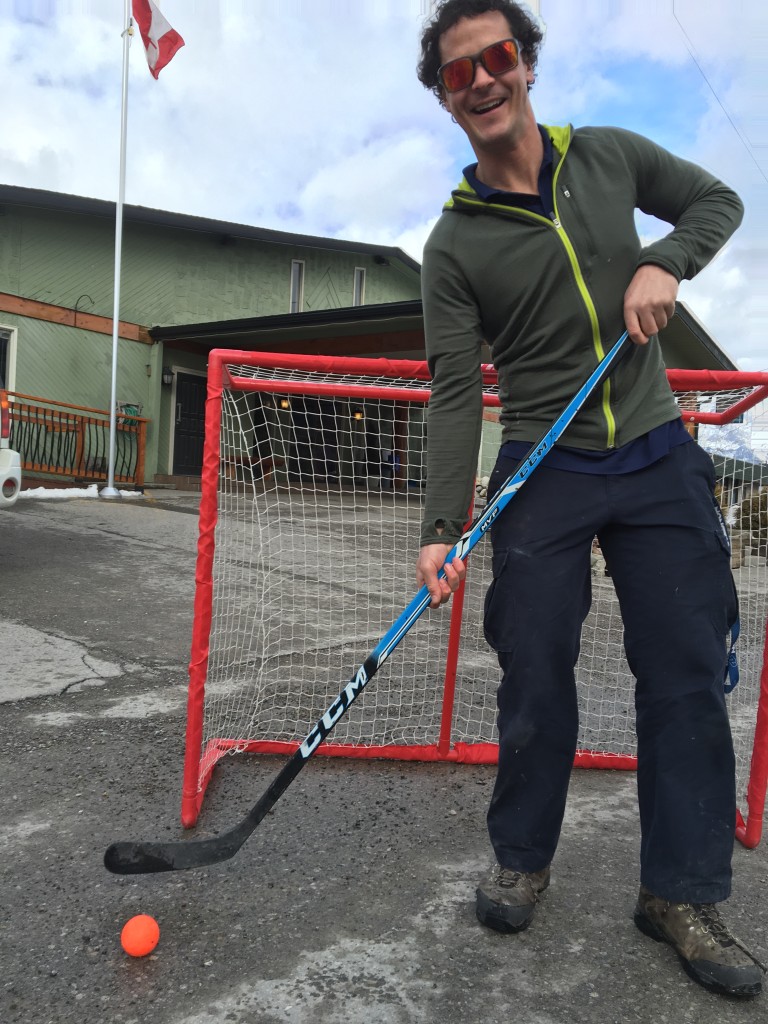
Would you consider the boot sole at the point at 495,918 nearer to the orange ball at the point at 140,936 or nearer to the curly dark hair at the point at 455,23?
the orange ball at the point at 140,936

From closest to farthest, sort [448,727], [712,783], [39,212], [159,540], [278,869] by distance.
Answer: [712,783] < [278,869] < [448,727] < [159,540] < [39,212]

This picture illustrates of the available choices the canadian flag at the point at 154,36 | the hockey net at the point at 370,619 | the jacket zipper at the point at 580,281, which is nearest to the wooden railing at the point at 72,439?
the canadian flag at the point at 154,36

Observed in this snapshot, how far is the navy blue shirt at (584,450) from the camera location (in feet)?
6.29

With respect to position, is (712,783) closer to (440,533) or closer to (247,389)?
(440,533)

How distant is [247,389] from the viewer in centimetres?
284

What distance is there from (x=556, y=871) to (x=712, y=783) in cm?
62

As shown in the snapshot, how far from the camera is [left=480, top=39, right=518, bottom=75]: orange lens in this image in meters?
1.86

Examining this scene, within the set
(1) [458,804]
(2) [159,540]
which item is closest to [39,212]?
(2) [159,540]

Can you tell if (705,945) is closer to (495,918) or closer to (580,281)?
(495,918)

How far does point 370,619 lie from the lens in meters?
5.46

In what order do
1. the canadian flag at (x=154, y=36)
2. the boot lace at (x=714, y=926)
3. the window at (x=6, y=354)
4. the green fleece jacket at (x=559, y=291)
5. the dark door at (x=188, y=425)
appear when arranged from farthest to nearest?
1. the dark door at (x=188, y=425)
2. the window at (x=6, y=354)
3. the canadian flag at (x=154, y=36)
4. the green fleece jacket at (x=559, y=291)
5. the boot lace at (x=714, y=926)

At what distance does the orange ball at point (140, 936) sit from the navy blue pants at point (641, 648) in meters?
0.86

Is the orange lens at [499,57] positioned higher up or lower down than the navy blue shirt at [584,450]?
higher up

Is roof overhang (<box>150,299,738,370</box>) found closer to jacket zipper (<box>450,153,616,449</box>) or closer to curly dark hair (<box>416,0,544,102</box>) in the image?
curly dark hair (<box>416,0,544,102</box>)
